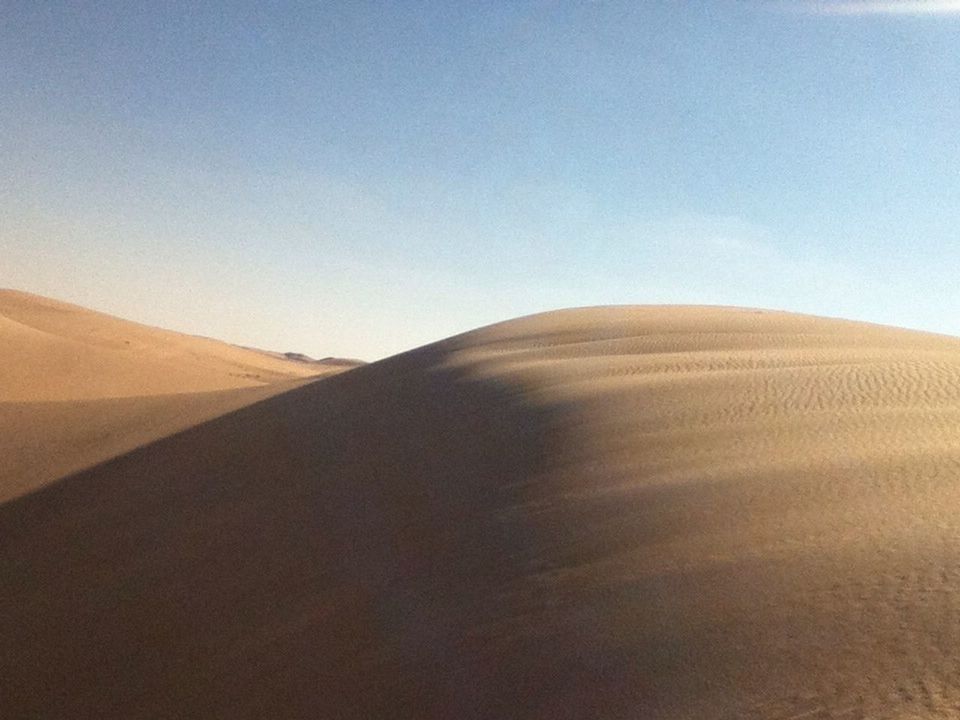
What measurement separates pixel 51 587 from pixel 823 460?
19.6 feet

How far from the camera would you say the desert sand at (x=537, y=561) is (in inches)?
162

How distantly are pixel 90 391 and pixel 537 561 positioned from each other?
2365cm

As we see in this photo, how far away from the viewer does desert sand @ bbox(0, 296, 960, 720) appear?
13.5 feet

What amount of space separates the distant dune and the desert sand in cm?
310

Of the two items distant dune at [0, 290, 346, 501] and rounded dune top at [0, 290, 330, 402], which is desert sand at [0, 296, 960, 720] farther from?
rounded dune top at [0, 290, 330, 402]

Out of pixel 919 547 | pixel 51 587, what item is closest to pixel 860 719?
pixel 919 547

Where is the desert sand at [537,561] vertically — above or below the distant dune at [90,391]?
below

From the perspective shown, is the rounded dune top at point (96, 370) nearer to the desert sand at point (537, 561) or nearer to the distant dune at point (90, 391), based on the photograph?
the distant dune at point (90, 391)

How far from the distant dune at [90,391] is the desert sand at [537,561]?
3.10 metres

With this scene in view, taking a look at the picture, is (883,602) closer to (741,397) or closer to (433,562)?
(433,562)

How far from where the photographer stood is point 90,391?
2647 cm

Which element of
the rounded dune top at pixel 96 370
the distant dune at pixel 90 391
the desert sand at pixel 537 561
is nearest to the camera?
the desert sand at pixel 537 561

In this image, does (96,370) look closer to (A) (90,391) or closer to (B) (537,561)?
(A) (90,391)

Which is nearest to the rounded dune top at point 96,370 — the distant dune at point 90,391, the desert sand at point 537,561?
the distant dune at point 90,391
